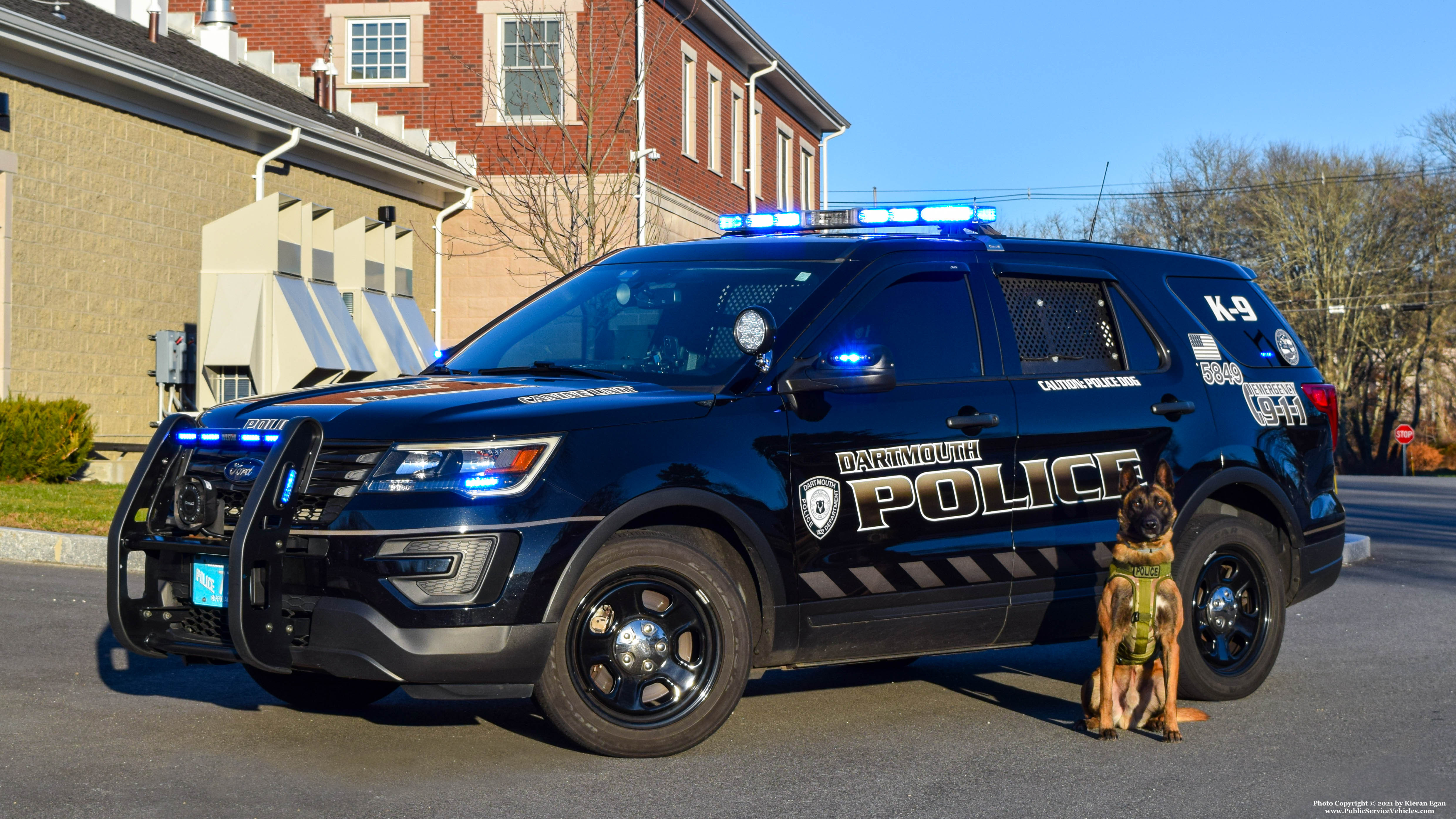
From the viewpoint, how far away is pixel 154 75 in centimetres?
1789

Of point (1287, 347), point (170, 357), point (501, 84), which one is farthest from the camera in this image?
point (501, 84)

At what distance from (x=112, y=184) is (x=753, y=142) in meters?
17.4

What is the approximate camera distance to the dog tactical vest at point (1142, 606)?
606 cm

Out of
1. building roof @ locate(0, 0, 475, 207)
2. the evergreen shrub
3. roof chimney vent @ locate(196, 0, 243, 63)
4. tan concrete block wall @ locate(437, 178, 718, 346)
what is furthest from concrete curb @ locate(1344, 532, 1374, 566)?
roof chimney vent @ locate(196, 0, 243, 63)

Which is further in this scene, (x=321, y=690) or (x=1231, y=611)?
(x=1231, y=611)

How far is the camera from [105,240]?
58.2ft

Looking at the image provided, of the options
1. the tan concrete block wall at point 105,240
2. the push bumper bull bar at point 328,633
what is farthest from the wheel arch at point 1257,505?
the tan concrete block wall at point 105,240

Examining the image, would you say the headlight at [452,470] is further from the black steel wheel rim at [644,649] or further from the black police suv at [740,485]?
the black steel wheel rim at [644,649]

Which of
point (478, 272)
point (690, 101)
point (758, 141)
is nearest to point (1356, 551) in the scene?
point (478, 272)

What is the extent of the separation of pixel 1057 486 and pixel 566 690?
2360 millimetres

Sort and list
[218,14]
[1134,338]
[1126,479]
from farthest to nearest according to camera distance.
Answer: [218,14]
[1134,338]
[1126,479]

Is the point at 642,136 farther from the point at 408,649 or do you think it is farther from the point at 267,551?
the point at 408,649

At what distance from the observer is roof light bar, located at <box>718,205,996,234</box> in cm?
702

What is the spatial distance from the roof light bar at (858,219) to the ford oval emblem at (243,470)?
2.71m
